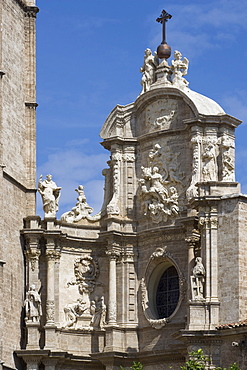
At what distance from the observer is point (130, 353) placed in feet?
161

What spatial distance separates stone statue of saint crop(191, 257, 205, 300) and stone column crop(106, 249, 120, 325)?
3.98 m

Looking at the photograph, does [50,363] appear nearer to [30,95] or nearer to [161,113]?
[161,113]

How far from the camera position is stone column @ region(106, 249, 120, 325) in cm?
4941

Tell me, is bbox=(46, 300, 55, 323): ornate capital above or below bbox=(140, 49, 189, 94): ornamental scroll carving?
below

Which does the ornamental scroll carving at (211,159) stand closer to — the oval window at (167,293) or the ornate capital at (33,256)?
the oval window at (167,293)

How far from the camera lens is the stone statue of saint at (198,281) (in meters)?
46.3

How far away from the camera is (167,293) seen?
49.6 m

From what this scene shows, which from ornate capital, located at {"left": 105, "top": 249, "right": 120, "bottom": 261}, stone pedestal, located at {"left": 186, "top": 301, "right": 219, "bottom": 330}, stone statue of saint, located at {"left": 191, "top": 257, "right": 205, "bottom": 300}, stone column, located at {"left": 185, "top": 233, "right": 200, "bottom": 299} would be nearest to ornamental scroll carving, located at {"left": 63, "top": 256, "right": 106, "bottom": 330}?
ornate capital, located at {"left": 105, "top": 249, "right": 120, "bottom": 261}

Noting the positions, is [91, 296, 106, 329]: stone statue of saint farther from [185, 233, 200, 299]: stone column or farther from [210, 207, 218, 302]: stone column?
[210, 207, 218, 302]: stone column

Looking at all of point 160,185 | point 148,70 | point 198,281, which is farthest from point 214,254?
point 148,70

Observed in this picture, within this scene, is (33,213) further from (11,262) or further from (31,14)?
(31,14)

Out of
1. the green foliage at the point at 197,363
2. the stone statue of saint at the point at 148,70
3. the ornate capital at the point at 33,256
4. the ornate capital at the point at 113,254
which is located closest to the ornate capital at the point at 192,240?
the ornate capital at the point at 113,254

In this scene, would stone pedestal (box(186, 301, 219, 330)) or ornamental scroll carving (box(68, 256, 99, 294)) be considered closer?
stone pedestal (box(186, 301, 219, 330))

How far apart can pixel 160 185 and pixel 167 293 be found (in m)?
3.54
